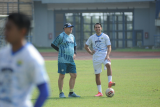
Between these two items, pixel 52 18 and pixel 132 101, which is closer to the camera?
pixel 132 101

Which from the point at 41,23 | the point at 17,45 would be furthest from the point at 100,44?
the point at 41,23

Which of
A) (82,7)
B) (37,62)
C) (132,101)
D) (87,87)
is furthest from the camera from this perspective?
(82,7)

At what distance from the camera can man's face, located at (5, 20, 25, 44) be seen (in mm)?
2785

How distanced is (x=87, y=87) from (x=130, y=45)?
35.0 m

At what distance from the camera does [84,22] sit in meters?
44.1

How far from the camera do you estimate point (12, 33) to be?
9.14ft

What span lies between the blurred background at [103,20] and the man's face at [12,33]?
131 ft

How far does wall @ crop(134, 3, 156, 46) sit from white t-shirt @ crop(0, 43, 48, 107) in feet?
139

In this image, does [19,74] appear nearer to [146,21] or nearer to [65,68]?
[65,68]

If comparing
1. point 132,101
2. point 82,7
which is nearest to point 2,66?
point 132,101

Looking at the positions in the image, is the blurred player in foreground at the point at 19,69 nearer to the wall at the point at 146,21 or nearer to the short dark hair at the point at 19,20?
the short dark hair at the point at 19,20

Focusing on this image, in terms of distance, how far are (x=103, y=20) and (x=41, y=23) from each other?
367 inches

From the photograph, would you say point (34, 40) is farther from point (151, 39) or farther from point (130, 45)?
point (151, 39)

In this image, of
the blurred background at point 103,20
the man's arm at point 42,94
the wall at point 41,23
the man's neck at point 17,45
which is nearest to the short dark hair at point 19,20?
the man's neck at point 17,45
